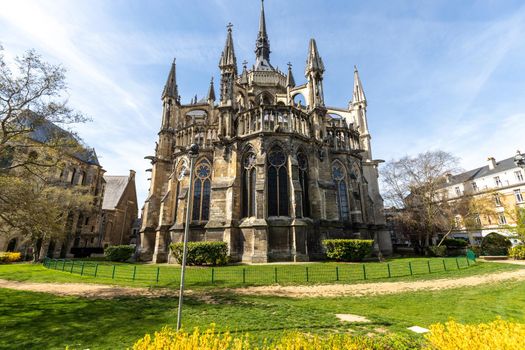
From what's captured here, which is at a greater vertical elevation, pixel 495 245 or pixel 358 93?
pixel 358 93

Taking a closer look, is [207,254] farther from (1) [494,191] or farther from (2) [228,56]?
(1) [494,191]

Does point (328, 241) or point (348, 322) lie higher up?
point (328, 241)

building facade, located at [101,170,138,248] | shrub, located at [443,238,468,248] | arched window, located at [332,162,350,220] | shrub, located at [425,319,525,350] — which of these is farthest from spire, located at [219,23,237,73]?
building facade, located at [101,170,138,248]

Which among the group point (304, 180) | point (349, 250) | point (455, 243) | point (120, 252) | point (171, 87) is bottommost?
point (120, 252)

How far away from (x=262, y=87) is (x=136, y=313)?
32.1m

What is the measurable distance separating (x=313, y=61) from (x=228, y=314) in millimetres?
25302

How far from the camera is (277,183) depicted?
21.1 meters

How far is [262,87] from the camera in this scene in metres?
34.9

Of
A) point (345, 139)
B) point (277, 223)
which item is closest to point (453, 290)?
point (277, 223)

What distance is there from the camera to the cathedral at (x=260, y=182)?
64.8 ft

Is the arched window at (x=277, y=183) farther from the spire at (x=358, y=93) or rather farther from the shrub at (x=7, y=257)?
the shrub at (x=7, y=257)

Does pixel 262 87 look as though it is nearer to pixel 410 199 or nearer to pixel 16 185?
pixel 410 199

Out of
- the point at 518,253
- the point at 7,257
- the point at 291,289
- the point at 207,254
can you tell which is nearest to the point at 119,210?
the point at 7,257

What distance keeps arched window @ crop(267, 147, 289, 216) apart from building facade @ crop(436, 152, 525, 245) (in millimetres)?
21788
